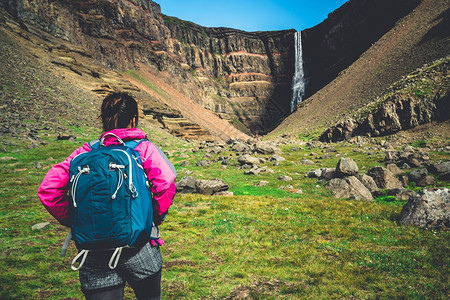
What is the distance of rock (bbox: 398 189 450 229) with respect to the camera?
6371mm

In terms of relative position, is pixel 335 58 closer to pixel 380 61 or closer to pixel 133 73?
pixel 380 61

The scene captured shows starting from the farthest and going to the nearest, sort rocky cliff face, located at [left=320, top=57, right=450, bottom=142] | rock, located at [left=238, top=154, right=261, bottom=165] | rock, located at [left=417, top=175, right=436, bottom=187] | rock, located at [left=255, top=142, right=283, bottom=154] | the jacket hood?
rock, located at [left=255, top=142, right=283, bottom=154] < rocky cliff face, located at [left=320, top=57, right=450, bottom=142] < rock, located at [left=238, top=154, right=261, bottom=165] < rock, located at [left=417, top=175, right=436, bottom=187] < the jacket hood

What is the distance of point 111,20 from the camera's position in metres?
82.2

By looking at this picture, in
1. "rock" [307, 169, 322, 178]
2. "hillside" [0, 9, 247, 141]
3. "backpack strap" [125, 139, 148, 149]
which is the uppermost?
"hillside" [0, 9, 247, 141]

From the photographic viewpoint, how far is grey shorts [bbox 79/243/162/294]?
7.33ft

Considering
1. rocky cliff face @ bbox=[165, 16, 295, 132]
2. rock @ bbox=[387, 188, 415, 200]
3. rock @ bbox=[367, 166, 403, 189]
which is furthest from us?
rocky cliff face @ bbox=[165, 16, 295, 132]

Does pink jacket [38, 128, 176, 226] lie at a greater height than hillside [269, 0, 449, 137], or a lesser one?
lesser

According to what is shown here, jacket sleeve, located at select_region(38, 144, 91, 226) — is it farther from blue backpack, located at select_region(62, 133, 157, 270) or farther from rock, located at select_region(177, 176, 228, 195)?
rock, located at select_region(177, 176, 228, 195)

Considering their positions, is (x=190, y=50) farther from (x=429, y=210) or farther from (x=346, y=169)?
(x=429, y=210)

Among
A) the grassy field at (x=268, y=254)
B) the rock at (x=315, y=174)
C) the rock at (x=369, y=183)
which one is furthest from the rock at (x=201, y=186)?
the rock at (x=369, y=183)

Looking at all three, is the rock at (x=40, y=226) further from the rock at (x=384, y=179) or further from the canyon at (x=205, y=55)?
the canyon at (x=205, y=55)

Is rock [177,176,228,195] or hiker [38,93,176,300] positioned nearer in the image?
hiker [38,93,176,300]

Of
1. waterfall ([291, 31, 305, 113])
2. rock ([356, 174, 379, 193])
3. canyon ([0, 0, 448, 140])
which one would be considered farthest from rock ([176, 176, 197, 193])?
waterfall ([291, 31, 305, 113])

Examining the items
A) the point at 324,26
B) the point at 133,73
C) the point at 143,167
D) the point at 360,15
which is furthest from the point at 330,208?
the point at 324,26
